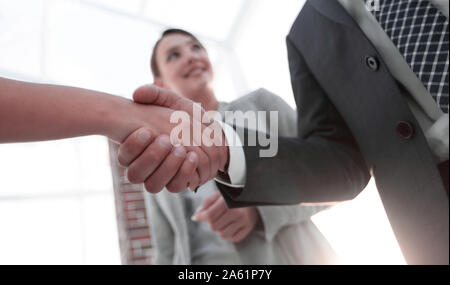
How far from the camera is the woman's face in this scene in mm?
1249

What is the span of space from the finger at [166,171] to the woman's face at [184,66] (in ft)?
2.17

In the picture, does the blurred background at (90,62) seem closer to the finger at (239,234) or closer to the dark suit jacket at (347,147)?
the finger at (239,234)

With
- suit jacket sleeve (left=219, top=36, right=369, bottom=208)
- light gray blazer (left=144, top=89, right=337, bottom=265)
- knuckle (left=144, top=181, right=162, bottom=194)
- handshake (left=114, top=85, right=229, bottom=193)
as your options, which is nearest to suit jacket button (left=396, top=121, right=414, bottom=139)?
suit jacket sleeve (left=219, top=36, right=369, bottom=208)

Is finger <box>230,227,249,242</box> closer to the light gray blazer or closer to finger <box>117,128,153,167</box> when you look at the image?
the light gray blazer

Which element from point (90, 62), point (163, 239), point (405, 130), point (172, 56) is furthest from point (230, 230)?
point (90, 62)

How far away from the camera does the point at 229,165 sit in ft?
1.98

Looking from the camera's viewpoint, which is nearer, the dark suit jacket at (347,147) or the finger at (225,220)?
the dark suit jacket at (347,147)

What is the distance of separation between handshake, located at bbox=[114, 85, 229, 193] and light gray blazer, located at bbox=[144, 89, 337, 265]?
15.9 inches

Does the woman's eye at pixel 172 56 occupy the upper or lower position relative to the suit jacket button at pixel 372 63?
upper

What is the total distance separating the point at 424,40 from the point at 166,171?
0.42 meters

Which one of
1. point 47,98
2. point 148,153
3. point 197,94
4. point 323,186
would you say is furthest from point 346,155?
point 197,94

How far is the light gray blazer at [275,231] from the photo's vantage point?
0.98m

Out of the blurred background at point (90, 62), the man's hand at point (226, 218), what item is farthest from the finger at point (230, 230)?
the blurred background at point (90, 62)
